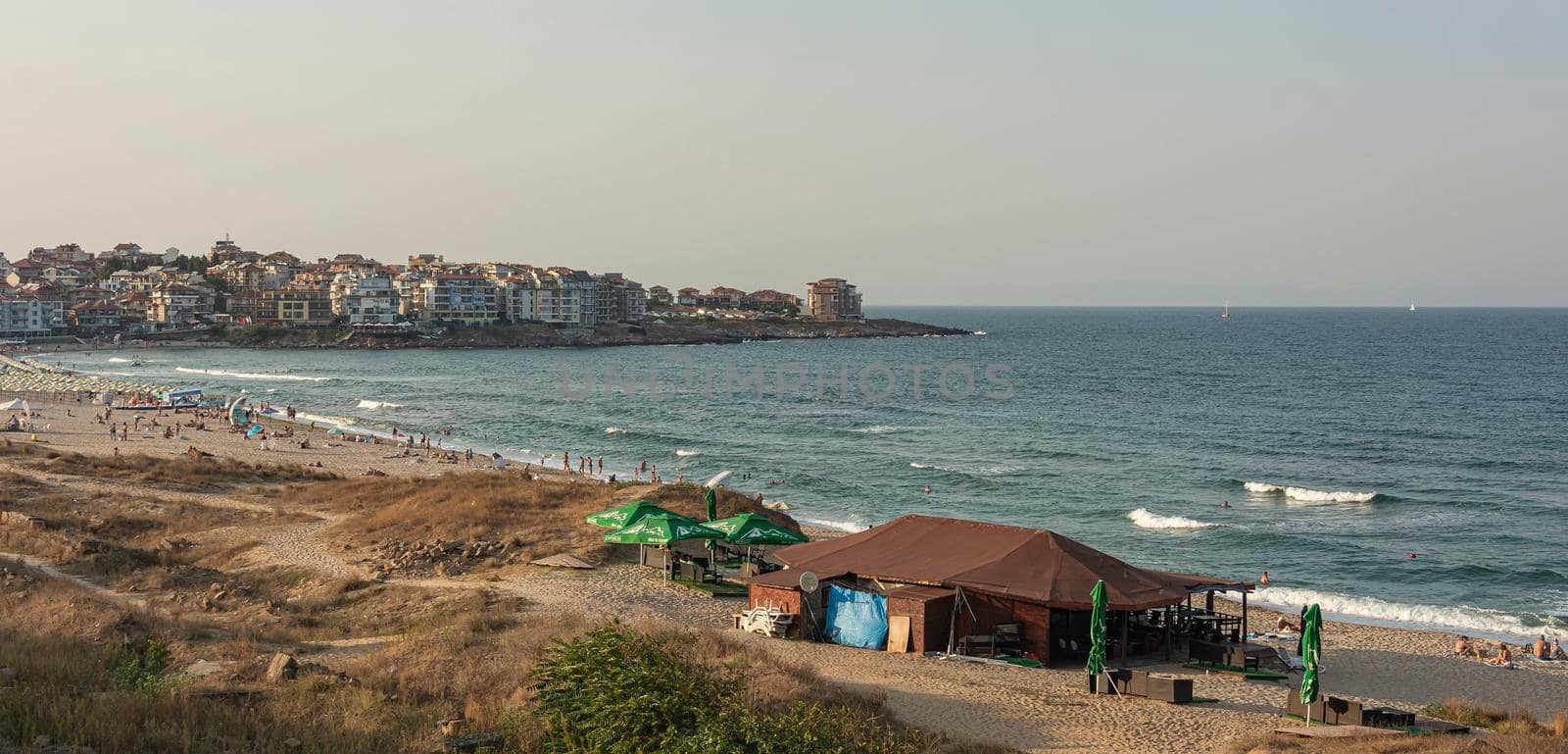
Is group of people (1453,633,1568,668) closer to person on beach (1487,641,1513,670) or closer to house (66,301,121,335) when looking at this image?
person on beach (1487,641,1513,670)

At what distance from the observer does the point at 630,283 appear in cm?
18650

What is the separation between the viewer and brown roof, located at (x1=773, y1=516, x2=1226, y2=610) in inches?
724

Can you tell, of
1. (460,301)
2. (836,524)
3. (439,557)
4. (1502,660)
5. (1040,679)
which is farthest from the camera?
(460,301)

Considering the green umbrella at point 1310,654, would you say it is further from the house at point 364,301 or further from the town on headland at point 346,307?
the house at point 364,301

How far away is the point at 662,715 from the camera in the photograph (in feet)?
35.1

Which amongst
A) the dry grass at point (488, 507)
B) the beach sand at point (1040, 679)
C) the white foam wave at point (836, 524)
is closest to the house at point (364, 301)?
the dry grass at point (488, 507)

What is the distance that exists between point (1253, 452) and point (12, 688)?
5163 cm

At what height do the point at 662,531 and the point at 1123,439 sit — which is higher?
the point at 662,531

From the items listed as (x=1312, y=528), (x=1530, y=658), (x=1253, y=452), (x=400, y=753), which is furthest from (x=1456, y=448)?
(x=400, y=753)

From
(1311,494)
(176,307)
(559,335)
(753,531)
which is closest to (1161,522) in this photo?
(1311,494)

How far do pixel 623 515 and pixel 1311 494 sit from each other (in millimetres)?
27805

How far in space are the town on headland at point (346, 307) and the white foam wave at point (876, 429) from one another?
8906cm

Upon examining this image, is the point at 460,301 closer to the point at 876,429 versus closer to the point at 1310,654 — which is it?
the point at 876,429

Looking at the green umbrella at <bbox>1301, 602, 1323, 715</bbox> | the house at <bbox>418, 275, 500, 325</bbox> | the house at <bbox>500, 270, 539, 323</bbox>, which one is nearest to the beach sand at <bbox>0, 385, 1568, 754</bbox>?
the green umbrella at <bbox>1301, 602, 1323, 715</bbox>
